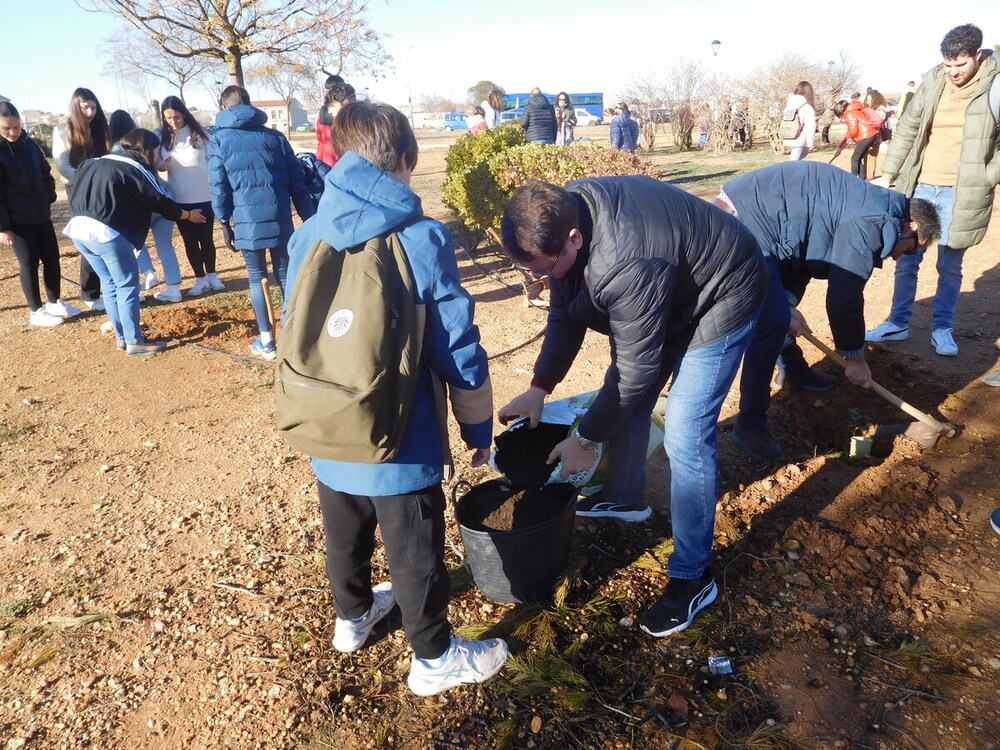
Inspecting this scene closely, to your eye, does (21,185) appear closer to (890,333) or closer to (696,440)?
(696,440)

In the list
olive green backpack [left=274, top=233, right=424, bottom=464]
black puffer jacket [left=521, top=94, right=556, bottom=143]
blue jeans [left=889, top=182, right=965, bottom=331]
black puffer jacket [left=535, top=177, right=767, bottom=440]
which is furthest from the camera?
black puffer jacket [left=521, top=94, right=556, bottom=143]

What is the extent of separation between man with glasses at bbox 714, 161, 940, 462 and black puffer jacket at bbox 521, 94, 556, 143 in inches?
272

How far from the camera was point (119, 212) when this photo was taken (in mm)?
4953

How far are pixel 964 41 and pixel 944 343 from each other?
1.86 metres

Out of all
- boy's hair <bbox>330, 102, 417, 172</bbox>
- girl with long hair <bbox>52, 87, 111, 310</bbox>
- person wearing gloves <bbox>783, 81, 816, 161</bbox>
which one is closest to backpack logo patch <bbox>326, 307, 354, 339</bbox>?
boy's hair <bbox>330, 102, 417, 172</bbox>

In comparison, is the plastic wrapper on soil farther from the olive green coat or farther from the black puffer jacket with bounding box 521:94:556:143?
the black puffer jacket with bounding box 521:94:556:143

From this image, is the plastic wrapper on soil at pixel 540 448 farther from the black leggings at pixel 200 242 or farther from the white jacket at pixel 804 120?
the white jacket at pixel 804 120

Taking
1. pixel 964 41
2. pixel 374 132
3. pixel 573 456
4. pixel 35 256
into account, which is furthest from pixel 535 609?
pixel 35 256

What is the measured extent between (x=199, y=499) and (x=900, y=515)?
3397 millimetres

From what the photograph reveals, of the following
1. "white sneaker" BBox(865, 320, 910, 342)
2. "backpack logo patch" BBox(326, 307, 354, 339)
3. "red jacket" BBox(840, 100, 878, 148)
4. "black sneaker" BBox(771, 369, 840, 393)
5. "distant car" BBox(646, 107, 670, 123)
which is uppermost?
"distant car" BBox(646, 107, 670, 123)

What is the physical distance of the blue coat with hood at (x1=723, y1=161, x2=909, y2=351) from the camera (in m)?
2.96

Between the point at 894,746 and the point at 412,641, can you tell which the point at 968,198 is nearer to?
the point at 894,746

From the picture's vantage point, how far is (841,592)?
2.68 m

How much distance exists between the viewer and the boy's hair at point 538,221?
6.29 ft
